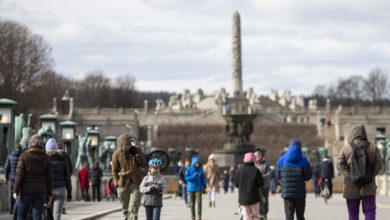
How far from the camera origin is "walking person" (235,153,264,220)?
13125 millimetres

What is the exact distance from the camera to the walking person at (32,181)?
11.8 m

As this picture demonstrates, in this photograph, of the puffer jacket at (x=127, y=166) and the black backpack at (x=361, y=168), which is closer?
the black backpack at (x=361, y=168)

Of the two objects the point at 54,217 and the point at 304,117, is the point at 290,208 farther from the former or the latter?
the point at 304,117

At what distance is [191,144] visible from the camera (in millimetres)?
84312

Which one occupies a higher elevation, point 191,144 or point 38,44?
point 38,44

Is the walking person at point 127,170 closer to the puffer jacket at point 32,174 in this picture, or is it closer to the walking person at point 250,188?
the puffer jacket at point 32,174

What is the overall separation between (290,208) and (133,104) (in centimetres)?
11354

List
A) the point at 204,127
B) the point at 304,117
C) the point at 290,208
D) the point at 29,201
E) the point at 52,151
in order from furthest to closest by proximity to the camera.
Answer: the point at 304,117 → the point at 204,127 → the point at 52,151 → the point at 290,208 → the point at 29,201

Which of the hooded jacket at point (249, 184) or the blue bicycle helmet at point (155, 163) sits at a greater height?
the blue bicycle helmet at point (155, 163)

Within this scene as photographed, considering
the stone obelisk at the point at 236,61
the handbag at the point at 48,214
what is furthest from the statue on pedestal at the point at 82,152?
the stone obelisk at the point at 236,61

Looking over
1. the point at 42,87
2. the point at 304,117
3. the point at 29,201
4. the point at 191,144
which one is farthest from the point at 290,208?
the point at 304,117

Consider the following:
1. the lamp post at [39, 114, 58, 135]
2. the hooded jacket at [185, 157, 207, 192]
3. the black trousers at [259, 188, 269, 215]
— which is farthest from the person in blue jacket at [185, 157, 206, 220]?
the lamp post at [39, 114, 58, 135]

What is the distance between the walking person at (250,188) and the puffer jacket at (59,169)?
110 inches

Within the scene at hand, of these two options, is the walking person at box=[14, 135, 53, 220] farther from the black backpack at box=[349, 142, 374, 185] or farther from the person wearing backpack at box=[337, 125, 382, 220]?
the black backpack at box=[349, 142, 374, 185]
